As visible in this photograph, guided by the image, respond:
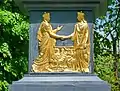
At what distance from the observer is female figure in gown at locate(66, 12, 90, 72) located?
1009cm

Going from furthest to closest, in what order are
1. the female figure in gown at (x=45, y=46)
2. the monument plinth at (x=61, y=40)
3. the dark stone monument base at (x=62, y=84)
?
1. the female figure in gown at (x=45, y=46)
2. the monument plinth at (x=61, y=40)
3. the dark stone monument base at (x=62, y=84)

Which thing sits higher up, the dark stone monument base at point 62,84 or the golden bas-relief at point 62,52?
the golden bas-relief at point 62,52

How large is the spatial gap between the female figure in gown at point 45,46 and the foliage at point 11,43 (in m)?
4.21

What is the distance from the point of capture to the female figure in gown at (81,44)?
10086 millimetres

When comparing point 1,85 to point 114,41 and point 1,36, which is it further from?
point 114,41

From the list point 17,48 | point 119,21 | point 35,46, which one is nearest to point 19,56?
point 17,48

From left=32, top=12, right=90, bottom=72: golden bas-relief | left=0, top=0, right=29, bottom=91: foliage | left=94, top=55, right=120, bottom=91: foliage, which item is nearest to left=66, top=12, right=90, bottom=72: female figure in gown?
left=32, top=12, right=90, bottom=72: golden bas-relief

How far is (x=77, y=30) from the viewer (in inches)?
402

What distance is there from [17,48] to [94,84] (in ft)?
21.5

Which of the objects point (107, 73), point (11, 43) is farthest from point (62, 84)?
point (107, 73)

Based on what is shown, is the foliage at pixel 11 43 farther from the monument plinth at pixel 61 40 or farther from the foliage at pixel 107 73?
the foliage at pixel 107 73

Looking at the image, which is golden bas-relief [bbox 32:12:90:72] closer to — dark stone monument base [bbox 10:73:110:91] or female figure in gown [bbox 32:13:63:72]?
female figure in gown [bbox 32:13:63:72]

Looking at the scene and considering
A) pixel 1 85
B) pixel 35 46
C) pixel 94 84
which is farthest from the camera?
pixel 1 85

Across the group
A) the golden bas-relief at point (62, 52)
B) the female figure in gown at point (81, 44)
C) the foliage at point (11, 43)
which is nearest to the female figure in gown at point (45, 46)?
the golden bas-relief at point (62, 52)
